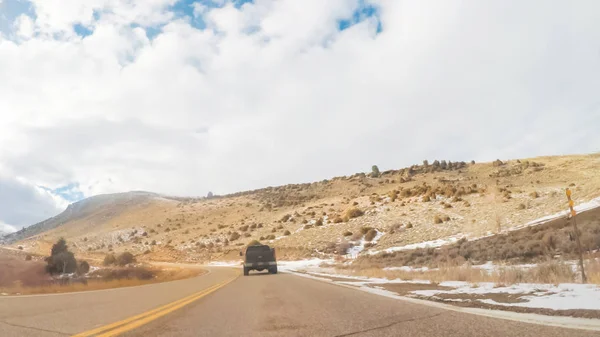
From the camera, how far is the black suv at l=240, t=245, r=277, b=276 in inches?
1222

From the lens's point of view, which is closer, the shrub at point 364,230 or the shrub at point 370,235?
the shrub at point 370,235

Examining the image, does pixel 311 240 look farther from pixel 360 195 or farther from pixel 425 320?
pixel 425 320

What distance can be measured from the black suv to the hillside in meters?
13.7

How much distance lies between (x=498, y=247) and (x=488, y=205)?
Result: 24.7 metres

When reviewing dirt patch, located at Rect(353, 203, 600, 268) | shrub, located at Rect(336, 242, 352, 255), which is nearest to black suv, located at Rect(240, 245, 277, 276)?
dirt patch, located at Rect(353, 203, 600, 268)

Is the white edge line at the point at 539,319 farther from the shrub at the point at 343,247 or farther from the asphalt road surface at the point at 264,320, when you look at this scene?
the shrub at the point at 343,247

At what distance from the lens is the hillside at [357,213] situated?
42.8 metres

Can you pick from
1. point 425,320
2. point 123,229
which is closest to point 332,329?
point 425,320

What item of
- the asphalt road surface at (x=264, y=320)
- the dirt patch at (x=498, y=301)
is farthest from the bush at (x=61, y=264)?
the dirt patch at (x=498, y=301)

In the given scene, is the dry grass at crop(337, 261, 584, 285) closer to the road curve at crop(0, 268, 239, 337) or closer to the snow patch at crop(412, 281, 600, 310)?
the snow patch at crop(412, 281, 600, 310)

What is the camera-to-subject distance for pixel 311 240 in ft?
174

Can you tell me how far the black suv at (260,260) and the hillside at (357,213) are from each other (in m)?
13.7

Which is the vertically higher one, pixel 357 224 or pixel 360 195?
pixel 360 195

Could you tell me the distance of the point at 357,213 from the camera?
57406 millimetres
